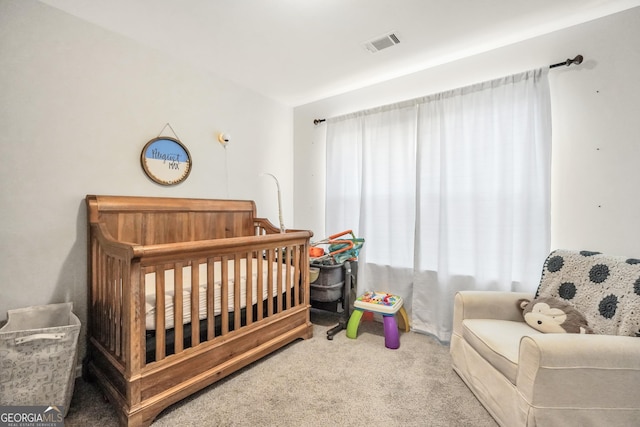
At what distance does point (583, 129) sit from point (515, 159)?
42 centimetres

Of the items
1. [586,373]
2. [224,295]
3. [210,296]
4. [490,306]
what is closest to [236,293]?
[224,295]

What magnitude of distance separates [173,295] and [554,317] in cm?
216

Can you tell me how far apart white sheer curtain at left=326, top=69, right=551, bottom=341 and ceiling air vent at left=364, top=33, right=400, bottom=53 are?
0.56m

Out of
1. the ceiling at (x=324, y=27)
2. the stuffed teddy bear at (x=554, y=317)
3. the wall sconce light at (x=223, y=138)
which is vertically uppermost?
the ceiling at (x=324, y=27)

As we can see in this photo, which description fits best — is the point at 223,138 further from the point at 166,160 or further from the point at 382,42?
the point at 382,42

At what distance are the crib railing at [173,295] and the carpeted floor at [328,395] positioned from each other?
30 centimetres

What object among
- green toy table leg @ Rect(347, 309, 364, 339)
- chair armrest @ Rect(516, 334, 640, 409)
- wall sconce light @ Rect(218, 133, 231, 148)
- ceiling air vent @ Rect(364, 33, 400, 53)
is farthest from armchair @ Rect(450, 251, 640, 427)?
wall sconce light @ Rect(218, 133, 231, 148)

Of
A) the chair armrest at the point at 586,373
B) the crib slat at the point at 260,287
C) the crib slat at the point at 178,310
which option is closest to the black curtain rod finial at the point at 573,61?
the chair armrest at the point at 586,373

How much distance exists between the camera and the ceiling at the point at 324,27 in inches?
69.7

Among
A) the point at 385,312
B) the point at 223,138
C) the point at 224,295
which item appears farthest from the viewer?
the point at 223,138

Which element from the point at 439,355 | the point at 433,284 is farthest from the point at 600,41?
the point at 439,355

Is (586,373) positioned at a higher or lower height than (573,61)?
lower

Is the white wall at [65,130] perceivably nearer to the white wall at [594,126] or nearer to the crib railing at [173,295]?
the crib railing at [173,295]

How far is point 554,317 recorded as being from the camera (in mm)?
1574
